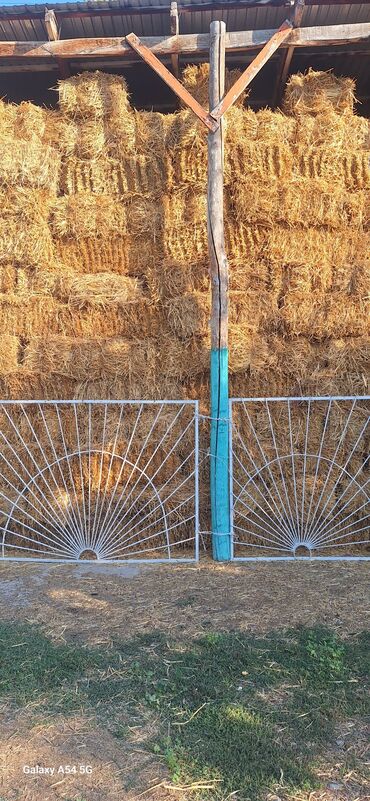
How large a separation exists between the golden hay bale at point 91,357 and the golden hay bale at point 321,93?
278 centimetres

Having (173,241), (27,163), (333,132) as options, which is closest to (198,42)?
(333,132)

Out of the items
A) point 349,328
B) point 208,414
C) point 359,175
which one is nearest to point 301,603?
point 208,414

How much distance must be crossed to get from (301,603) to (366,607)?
0.49 meters

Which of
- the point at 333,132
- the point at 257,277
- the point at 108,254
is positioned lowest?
the point at 257,277

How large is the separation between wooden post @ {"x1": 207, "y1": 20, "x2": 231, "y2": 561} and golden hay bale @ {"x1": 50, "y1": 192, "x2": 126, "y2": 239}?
95 centimetres

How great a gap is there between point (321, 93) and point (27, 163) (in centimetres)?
293

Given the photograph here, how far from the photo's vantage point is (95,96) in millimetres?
5879

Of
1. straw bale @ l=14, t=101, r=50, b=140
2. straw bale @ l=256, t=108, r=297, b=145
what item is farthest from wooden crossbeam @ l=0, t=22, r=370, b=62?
straw bale @ l=256, t=108, r=297, b=145

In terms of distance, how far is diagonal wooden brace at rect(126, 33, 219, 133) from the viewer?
18.4 ft

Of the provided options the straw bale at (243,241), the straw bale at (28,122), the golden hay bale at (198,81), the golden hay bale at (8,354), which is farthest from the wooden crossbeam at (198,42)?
the golden hay bale at (8,354)

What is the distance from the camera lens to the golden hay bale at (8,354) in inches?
239

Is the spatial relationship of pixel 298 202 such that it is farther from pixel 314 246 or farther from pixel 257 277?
pixel 257 277

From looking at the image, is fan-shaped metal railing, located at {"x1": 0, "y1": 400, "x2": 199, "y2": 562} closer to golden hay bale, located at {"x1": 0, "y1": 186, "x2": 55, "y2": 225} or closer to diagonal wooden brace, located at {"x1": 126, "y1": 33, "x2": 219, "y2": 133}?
golden hay bale, located at {"x1": 0, "y1": 186, "x2": 55, "y2": 225}

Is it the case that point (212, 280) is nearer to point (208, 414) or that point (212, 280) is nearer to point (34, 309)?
point (208, 414)
